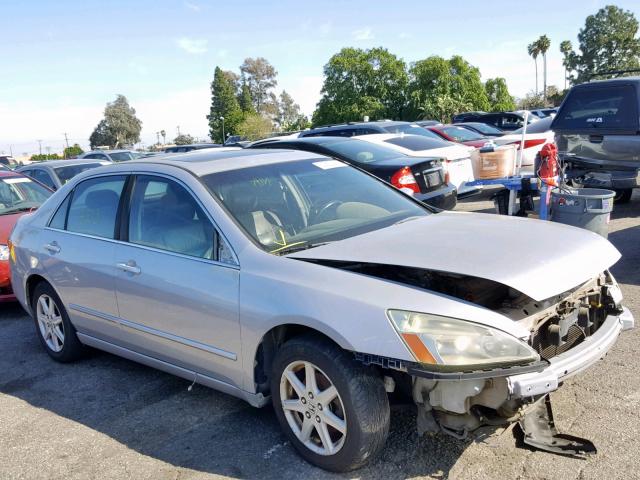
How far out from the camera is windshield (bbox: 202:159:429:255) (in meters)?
3.51

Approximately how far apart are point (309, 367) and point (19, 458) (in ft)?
6.22

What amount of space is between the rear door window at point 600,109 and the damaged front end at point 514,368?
19.4 ft

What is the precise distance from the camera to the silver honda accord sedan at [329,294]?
8.66 ft

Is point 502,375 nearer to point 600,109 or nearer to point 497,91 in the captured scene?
point 600,109

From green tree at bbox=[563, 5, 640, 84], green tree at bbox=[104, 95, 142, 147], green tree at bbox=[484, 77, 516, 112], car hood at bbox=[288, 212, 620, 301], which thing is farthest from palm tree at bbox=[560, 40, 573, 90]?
car hood at bbox=[288, 212, 620, 301]

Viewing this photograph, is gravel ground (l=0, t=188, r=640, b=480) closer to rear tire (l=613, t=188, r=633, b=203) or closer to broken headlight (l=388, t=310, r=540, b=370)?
broken headlight (l=388, t=310, r=540, b=370)

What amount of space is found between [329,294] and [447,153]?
6661 mm

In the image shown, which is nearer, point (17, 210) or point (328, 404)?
point (328, 404)

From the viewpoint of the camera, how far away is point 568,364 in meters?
2.73

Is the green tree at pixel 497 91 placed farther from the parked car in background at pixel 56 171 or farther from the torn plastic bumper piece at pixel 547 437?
the torn plastic bumper piece at pixel 547 437

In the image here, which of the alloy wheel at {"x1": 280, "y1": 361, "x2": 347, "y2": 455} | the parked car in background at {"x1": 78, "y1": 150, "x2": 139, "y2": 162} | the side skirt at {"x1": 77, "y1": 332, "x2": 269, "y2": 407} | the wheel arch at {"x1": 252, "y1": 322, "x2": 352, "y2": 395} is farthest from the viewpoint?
the parked car in background at {"x1": 78, "y1": 150, "x2": 139, "y2": 162}

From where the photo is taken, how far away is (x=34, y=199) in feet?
24.8

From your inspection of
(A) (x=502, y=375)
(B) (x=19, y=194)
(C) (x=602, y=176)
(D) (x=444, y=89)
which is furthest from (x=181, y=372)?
(D) (x=444, y=89)

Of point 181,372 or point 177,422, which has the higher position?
point 181,372
